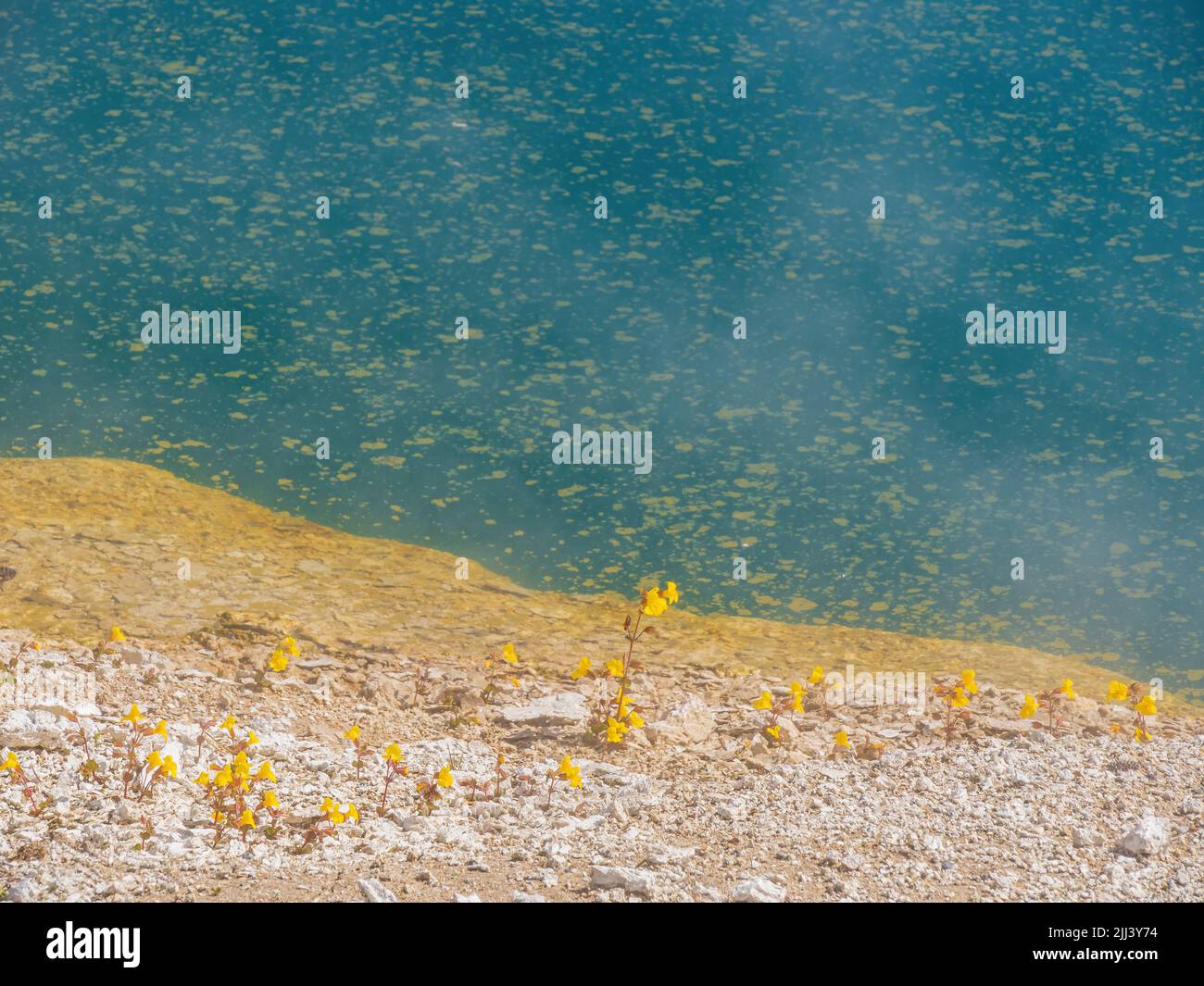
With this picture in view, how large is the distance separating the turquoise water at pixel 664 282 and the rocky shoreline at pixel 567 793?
42.3 inches

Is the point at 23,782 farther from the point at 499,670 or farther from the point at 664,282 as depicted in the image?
the point at 664,282

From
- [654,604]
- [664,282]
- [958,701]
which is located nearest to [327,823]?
[654,604]

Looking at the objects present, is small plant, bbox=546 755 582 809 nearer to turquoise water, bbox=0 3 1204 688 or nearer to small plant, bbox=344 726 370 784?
small plant, bbox=344 726 370 784

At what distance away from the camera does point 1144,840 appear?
3943 millimetres

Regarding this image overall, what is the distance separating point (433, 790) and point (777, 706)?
1288 millimetres

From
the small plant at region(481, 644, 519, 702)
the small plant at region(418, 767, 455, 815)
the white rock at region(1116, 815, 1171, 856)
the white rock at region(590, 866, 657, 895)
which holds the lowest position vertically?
the white rock at region(590, 866, 657, 895)

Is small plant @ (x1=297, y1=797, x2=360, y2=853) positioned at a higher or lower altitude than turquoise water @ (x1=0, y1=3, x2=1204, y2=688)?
lower

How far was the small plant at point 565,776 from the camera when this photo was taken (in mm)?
4125

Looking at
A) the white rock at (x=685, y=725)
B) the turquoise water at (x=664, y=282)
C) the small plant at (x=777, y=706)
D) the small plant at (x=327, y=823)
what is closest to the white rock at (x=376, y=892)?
the small plant at (x=327, y=823)

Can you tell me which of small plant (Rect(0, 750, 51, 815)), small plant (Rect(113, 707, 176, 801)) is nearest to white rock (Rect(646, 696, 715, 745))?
small plant (Rect(113, 707, 176, 801))

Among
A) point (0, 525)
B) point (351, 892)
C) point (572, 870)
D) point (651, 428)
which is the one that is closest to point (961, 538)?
point (651, 428)

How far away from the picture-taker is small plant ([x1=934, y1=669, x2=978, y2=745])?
4.66 m

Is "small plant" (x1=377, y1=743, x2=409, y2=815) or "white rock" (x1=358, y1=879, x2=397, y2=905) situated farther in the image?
"small plant" (x1=377, y1=743, x2=409, y2=815)

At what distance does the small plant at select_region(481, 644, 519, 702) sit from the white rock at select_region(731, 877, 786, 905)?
139 centimetres
